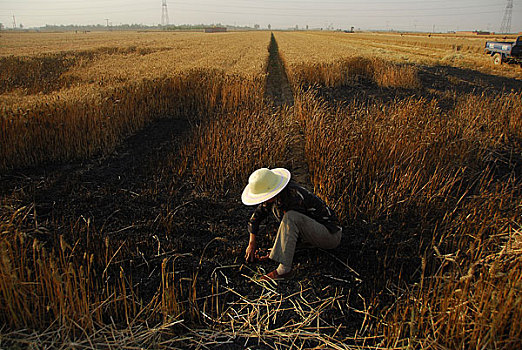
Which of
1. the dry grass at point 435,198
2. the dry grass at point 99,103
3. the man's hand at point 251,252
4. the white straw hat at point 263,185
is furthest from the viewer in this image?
the dry grass at point 99,103

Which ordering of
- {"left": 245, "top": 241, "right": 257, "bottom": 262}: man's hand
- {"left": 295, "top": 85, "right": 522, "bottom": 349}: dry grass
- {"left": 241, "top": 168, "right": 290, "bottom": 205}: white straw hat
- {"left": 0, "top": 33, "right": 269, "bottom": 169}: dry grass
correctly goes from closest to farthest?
{"left": 295, "top": 85, "right": 522, "bottom": 349}: dry grass → {"left": 241, "top": 168, "right": 290, "bottom": 205}: white straw hat → {"left": 245, "top": 241, "right": 257, "bottom": 262}: man's hand → {"left": 0, "top": 33, "right": 269, "bottom": 169}: dry grass

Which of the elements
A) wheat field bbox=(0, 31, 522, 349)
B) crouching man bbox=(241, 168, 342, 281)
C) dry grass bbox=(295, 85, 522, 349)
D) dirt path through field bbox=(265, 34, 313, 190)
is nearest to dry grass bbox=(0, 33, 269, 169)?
wheat field bbox=(0, 31, 522, 349)

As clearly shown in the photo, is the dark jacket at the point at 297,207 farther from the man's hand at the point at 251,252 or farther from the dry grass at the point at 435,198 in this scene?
the dry grass at the point at 435,198

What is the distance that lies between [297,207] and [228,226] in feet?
3.48

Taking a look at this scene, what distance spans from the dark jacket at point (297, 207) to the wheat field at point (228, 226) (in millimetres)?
405

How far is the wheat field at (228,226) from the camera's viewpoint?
6.63 ft

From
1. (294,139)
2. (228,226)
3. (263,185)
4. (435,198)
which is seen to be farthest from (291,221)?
(294,139)

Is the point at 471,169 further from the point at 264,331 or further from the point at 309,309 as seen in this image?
the point at 264,331

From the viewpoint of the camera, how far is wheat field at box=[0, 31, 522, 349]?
6.63 ft

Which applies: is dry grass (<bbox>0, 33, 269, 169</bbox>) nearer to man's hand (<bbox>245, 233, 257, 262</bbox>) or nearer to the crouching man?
man's hand (<bbox>245, 233, 257, 262</bbox>)

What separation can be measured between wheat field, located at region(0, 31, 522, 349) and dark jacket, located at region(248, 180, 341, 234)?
1.33 feet

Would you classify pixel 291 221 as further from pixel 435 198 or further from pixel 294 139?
pixel 294 139

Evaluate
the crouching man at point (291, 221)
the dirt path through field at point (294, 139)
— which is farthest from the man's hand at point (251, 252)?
the dirt path through field at point (294, 139)

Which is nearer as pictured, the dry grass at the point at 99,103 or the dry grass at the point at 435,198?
the dry grass at the point at 435,198
